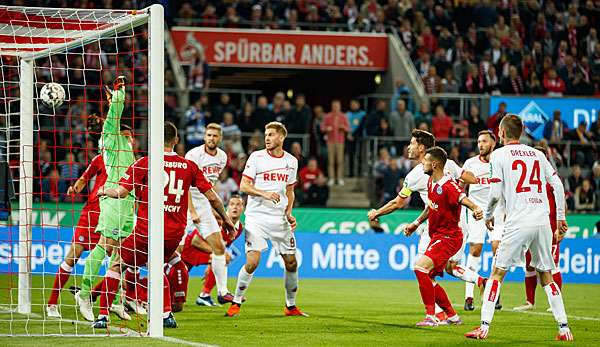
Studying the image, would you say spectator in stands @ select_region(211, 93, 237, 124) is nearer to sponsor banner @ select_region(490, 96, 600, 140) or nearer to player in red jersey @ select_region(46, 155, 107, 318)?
sponsor banner @ select_region(490, 96, 600, 140)

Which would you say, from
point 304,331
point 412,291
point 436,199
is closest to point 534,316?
point 436,199

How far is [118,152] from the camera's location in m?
11.3

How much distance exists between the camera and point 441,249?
1098cm

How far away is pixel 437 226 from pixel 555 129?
15.3 meters

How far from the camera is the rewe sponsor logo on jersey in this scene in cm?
2569

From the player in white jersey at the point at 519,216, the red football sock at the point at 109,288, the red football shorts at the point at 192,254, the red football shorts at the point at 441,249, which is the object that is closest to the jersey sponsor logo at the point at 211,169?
the red football shorts at the point at 192,254

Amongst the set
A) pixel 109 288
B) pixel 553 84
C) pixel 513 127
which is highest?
pixel 553 84

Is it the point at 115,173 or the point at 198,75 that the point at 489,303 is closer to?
the point at 115,173

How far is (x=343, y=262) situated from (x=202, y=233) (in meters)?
7.70

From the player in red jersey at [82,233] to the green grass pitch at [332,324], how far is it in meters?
0.26

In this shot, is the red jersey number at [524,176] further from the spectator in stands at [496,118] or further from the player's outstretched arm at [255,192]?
the spectator in stands at [496,118]

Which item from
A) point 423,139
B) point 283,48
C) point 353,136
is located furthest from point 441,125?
point 423,139

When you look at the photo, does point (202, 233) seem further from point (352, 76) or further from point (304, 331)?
point (352, 76)

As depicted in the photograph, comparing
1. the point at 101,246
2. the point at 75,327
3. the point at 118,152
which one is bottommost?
the point at 75,327
